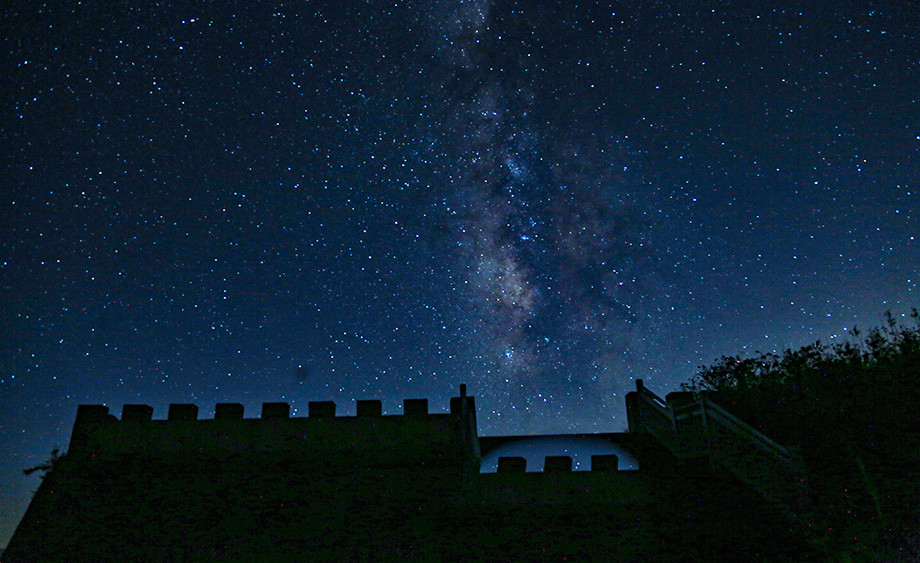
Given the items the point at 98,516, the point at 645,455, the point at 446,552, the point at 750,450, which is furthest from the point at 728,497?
the point at 98,516

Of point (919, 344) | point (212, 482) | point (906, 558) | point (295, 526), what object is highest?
point (919, 344)

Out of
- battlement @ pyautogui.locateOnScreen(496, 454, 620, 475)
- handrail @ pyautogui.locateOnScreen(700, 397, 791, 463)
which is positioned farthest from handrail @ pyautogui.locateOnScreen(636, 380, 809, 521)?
battlement @ pyautogui.locateOnScreen(496, 454, 620, 475)

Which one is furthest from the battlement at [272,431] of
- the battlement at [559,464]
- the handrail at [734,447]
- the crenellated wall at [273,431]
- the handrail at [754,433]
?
the handrail at [754,433]

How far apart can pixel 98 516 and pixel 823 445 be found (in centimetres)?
1368

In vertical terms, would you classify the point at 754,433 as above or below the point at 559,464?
above

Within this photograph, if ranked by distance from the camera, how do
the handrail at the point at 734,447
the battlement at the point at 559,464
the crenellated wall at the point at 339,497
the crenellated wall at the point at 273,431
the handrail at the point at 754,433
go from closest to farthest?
the handrail at the point at 734,447 → the handrail at the point at 754,433 → the crenellated wall at the point at 339,497 → the battlement at the point at 559,464 → the crenellated wall at the point at 273,431

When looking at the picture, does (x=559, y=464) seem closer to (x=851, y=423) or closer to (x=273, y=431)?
(x=273, y=431)

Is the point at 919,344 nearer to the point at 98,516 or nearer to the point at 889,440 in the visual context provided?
the point at 889,440

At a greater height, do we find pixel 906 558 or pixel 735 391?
pixel 735 391

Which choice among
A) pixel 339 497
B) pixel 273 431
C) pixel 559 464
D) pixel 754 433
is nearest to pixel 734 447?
pixel 754 433

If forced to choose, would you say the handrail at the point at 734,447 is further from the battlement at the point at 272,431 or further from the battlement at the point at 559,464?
the battlement at the point at 272,431

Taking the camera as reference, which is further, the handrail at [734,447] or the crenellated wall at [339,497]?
the crenellated wall at [339,497]

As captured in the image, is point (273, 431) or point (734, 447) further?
point (273, 431)

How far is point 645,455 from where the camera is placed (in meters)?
10.1
